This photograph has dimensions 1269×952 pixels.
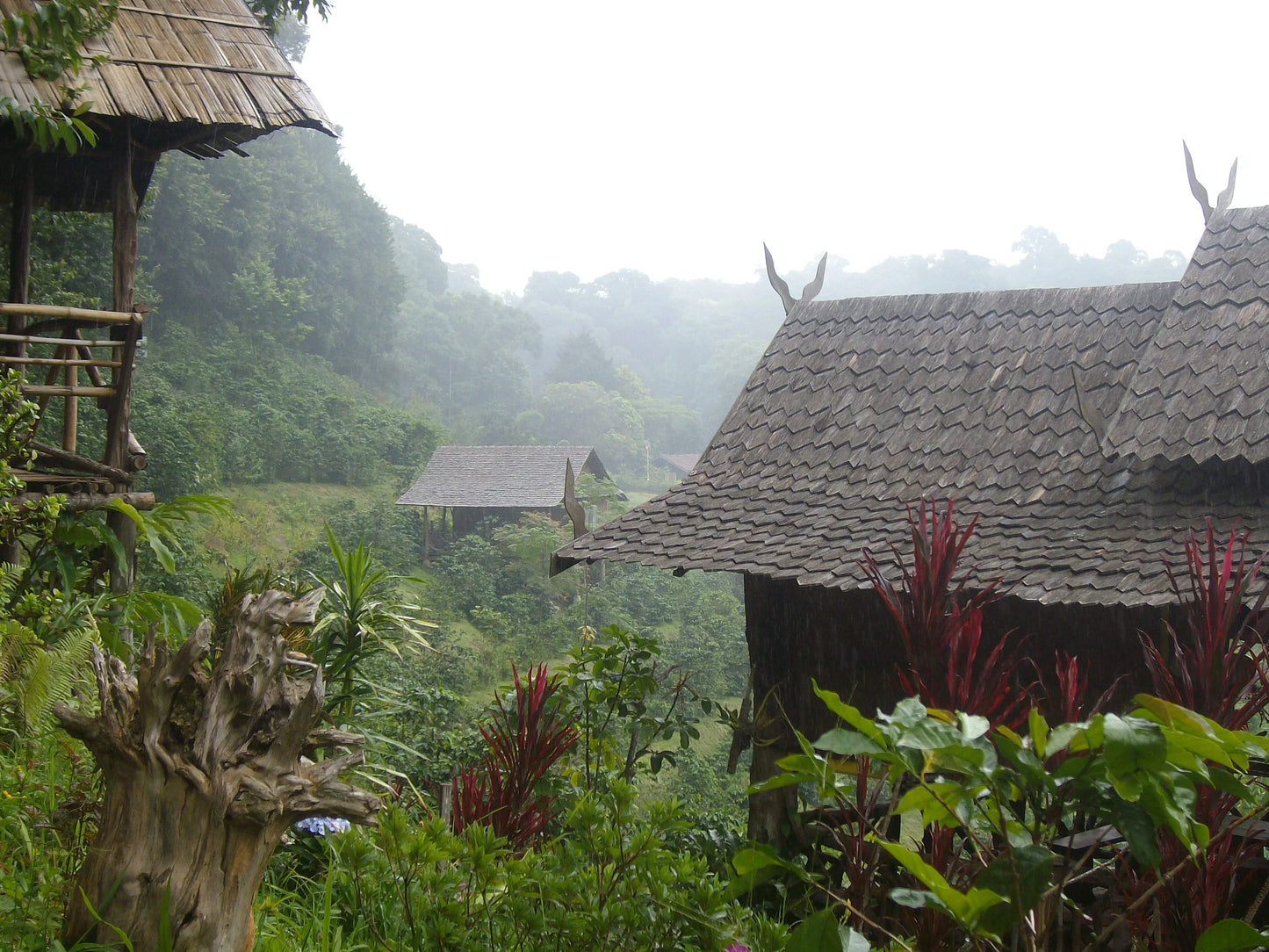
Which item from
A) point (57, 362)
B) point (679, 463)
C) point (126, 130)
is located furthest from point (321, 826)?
point (679, 463)

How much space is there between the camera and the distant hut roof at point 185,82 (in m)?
4.76

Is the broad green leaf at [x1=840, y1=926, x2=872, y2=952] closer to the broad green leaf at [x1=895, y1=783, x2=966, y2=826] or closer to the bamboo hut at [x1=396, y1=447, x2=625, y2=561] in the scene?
the broad green leaf at [x1=895, y1=783, x2=966, y2=826]

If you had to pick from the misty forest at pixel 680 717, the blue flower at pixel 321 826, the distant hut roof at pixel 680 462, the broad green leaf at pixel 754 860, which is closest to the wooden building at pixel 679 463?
the distant hut roof at pixel 680 462

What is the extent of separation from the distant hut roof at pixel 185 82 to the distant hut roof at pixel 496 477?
656 inches

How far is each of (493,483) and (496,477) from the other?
0.35m

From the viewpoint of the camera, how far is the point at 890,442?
575 cm

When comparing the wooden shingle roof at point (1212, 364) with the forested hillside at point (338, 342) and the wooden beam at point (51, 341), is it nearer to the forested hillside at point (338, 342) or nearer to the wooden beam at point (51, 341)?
the wooden beam at point (51, 341)

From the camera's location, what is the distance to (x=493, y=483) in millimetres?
23844

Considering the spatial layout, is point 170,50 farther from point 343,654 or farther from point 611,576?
point 611,576

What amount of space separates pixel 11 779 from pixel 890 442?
4737mm

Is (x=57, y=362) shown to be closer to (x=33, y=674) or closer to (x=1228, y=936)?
(x=33, y=674)

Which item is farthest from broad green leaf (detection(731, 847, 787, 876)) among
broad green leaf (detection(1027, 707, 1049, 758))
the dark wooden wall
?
the dark wooden wall

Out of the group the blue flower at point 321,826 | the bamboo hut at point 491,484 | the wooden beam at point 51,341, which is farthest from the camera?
the bamboo hut at point 491,484

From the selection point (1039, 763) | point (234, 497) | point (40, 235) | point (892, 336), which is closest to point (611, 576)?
point (234, 497)
